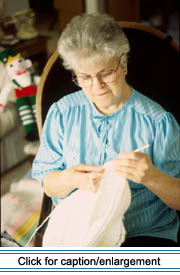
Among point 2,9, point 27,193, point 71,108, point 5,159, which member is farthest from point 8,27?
point 71,108

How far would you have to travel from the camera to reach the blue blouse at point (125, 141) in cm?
71

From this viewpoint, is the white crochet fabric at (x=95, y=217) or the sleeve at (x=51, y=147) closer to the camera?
the white crochet fabric at (x=95, y=217)

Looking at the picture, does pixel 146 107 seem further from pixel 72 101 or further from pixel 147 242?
pixel 147 242

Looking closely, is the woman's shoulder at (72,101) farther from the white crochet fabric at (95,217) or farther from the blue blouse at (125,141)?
the white crochet fabric at (95,217)

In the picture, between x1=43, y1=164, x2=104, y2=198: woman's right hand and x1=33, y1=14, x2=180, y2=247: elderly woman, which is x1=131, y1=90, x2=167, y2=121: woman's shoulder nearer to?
x1=33, y1=14, x2=180, y2=247: elderly woman

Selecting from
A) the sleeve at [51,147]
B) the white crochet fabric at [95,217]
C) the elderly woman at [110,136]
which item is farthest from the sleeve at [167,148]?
the sleeve at [51,147]

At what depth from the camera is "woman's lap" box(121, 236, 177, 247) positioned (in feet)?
2.42

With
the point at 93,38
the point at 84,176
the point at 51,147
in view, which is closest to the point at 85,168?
the point at 84,176

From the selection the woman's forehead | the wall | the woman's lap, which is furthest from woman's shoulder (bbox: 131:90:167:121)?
the wall

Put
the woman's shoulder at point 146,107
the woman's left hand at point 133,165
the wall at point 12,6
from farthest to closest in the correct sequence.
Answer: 1. the wall at point 12,6
2. the woman's shoulder at point 146,107
3. the woman's left hand at point 133,165

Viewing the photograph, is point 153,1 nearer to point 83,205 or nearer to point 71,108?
point 71,108

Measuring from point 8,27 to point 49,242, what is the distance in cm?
143

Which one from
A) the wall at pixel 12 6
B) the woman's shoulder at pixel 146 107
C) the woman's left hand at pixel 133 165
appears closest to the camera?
the woman's left hand at pixel 133 165

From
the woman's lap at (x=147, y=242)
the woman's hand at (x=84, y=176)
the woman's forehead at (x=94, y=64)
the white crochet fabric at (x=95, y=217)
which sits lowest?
the woman's lap at (x=147, y=242)
